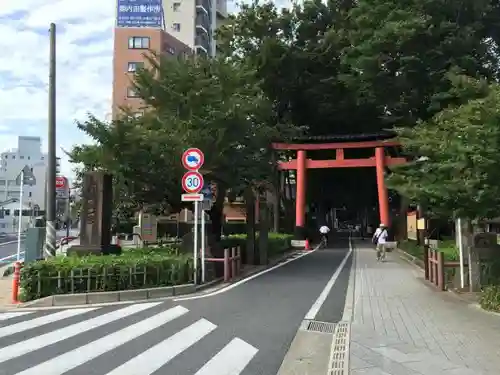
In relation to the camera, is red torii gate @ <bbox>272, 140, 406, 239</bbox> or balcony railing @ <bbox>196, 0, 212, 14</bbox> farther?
balcony railing @ <bbox>196, 0, 212, 14</bbox>

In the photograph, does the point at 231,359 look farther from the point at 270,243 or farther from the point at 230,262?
the point at 270,243

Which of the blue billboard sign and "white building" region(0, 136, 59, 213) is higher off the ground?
the blue billboard sign

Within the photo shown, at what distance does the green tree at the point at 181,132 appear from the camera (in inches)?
650

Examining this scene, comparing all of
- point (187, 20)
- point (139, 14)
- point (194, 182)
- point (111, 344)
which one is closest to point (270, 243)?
point (194, 182)

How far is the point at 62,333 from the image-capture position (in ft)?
26.2

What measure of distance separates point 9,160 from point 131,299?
50.9m

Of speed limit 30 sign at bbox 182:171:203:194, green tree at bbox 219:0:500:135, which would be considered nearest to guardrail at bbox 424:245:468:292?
speed limit 30 sign at bbox 182:171:203:194

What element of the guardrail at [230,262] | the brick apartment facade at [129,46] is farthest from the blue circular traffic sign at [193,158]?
the brick apartment facade at [129,46]

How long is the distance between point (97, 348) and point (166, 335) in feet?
3.75

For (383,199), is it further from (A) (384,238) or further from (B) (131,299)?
(B) (131,299)

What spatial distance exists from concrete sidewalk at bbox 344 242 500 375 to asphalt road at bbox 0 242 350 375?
2.98ft

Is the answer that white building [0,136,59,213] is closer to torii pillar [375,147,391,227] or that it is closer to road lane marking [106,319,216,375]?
torii pillar [375,147,391,227]

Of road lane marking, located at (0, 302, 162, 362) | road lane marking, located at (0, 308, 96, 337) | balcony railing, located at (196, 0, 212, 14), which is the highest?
balcony railing, located at (196, 0, 212, 14)

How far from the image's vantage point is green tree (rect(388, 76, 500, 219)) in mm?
9680
